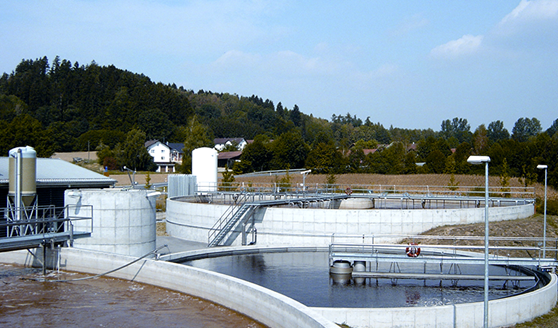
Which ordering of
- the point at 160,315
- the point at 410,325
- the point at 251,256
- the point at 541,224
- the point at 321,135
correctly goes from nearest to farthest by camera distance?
1. the point at 410,325
2. the point at 160,315
3. the point at 251,256
4. the point at 541,224
5. the point at 321,135

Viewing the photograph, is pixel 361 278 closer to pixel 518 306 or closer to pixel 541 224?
pixel 518 306

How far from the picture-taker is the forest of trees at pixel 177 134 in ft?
231

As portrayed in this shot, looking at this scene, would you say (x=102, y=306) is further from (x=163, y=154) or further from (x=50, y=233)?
(x=163, y=154)

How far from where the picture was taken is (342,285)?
1866 centimetres

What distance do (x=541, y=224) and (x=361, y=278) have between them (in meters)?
18.1

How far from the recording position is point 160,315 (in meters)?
15.3

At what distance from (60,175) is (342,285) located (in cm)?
1828

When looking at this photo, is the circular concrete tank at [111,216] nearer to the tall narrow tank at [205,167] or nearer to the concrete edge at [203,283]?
the concrete edge at [203,283]

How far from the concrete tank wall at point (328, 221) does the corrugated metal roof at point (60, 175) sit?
643cm

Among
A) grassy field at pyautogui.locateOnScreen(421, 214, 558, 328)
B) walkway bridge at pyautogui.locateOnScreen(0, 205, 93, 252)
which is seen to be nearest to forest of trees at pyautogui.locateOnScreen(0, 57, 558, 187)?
grassy field at pyautogui.locateOnScreen(421, 214, 558, 328)

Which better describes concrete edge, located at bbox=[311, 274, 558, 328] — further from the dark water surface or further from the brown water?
the brown water

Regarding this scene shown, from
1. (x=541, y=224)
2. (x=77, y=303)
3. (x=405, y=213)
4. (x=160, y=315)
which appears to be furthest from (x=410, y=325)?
(x=541, y=224)

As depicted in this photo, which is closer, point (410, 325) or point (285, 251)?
point (410, 325)

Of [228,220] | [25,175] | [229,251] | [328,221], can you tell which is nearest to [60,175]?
[25,175]
